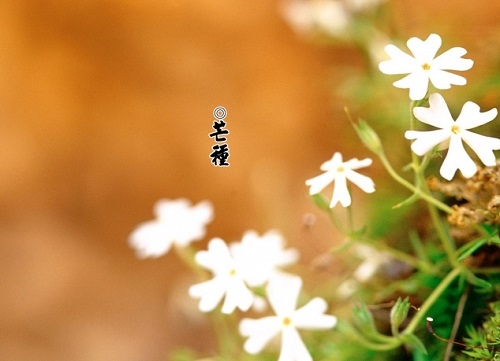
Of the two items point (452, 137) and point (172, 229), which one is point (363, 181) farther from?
point (172, 229)

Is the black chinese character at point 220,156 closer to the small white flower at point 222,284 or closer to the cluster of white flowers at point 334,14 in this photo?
the small white flower at point 222,284

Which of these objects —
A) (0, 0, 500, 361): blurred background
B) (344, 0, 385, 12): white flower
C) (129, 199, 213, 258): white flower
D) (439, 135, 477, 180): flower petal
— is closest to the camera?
(439, 135, 477, 180): flower petal

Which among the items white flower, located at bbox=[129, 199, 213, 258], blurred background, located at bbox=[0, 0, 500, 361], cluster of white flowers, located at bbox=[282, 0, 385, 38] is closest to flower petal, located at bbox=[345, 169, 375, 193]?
white flower, located at bbox=[129, 199, 213, 258]

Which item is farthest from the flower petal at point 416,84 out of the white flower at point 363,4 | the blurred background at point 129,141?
the blurred background at point 129,141

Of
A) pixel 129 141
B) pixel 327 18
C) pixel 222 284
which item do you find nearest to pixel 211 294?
pixel 222 284

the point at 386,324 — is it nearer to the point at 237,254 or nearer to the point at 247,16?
the point at 237,254

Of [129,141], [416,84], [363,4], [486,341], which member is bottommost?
[486,341]

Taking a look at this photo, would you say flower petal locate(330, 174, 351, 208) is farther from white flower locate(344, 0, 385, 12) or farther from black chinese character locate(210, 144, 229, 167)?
white flower locate(344, 0, 385, 12)
